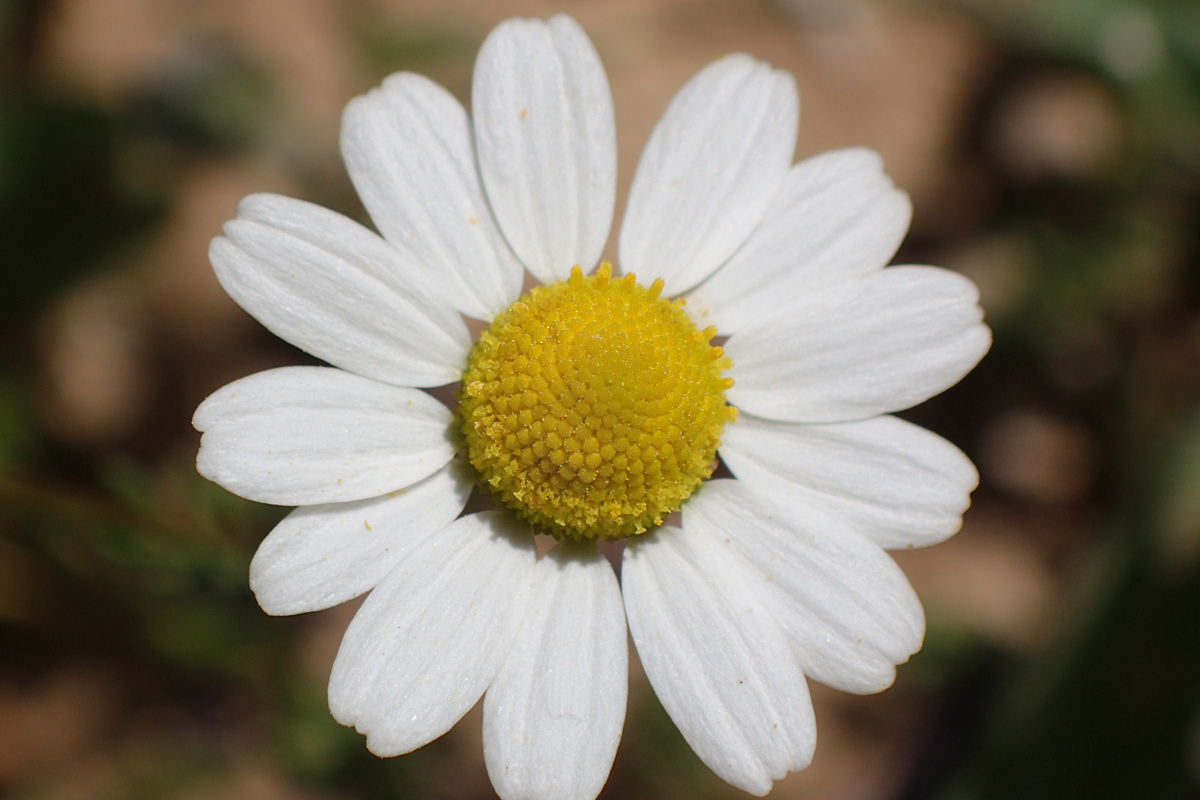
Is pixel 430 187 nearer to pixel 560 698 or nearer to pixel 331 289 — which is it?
pixel 331 289

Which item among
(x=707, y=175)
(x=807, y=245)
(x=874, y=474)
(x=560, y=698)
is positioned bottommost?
(x=560, y=698)

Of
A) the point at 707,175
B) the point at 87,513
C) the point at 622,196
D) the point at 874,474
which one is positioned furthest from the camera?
the point at 622,196

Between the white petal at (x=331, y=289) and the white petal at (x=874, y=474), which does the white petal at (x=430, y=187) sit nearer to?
the white petal at (x=331, y=289)

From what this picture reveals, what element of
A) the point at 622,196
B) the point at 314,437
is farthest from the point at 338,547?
the point at 622,196

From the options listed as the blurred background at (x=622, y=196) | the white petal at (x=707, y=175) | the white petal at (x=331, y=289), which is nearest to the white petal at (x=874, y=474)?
the white petal at (x=707, y=175)

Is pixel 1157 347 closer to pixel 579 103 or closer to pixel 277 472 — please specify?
pixel 579 103

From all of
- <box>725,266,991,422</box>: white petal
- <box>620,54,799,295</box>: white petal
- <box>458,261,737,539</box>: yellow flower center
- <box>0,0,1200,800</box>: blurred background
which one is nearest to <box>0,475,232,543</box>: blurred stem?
<box>0,0,1200,800</box>: blurred background

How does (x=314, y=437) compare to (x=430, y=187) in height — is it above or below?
below
